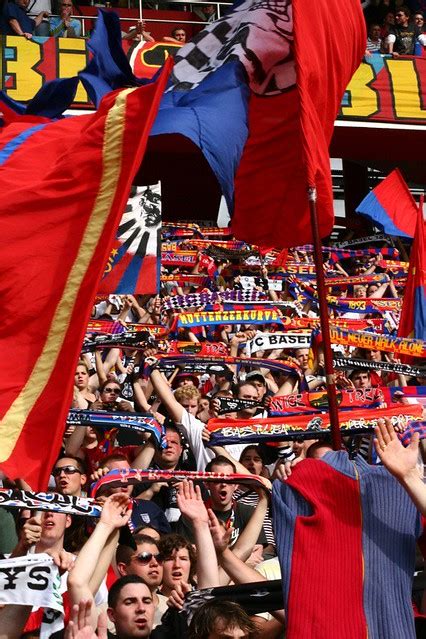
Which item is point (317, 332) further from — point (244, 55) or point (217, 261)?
point (217, 261)

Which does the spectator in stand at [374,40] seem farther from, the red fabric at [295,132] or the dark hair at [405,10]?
the red fabric at [295,132]

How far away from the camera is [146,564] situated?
5324mm

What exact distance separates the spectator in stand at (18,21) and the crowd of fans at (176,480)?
5988 millimetres

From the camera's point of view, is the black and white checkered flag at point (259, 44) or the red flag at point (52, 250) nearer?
the red flag at point (52, 250)

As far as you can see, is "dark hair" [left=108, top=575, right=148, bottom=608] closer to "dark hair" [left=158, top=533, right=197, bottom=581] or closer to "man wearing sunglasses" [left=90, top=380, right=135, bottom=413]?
"dark hair" [left=158, top=533, right=197, bottom=581]

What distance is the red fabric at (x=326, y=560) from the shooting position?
13.5ft

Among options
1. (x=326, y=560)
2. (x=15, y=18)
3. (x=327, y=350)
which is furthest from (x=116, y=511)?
(x=15, y=18)

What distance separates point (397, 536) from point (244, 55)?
10.7 ft

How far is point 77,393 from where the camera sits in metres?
8.38

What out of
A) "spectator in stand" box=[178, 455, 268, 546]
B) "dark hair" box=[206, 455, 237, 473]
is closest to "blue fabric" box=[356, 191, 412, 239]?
"spectator in stand" box=[178, 455, 268, 546]

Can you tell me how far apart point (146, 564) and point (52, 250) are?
4.38 ft

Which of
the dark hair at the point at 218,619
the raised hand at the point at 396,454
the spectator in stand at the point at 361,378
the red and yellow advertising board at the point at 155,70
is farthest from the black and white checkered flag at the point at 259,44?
the red and yellow advertising board at the point at 155,70

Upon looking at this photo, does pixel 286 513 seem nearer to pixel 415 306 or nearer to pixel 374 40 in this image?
pixel 415 306

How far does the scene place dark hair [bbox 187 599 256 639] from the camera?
4227mm
